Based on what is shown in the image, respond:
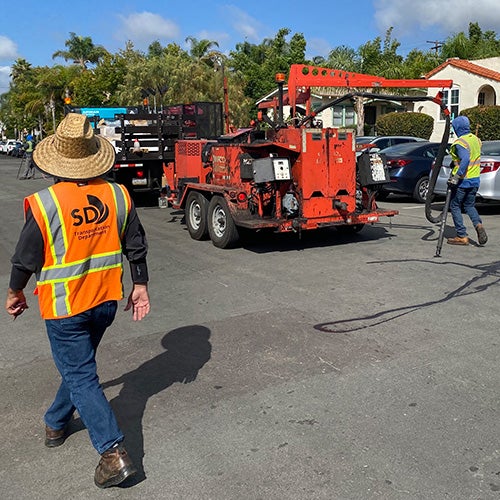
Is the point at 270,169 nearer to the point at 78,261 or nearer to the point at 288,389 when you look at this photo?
the point at 288,389

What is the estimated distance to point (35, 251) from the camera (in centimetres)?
303

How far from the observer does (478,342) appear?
16.3ft

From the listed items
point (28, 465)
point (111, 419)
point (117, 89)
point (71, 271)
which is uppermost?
point (117, 89)

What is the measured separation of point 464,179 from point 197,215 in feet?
13.8

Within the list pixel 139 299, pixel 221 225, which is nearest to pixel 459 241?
pixel 221 225

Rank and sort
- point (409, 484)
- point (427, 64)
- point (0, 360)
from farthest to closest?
point (427, 64)
point (0, 360)
point (409, 484)

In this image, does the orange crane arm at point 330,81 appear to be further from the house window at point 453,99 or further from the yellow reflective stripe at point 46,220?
the house window at point 453,99

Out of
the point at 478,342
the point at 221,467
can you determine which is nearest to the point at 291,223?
the point at 478,342

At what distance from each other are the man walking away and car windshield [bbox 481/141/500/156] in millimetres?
3118

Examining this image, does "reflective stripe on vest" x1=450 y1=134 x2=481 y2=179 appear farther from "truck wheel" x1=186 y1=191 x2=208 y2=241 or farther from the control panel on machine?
"truck wheel" x1=186 y1=191 x2=208 y2=241

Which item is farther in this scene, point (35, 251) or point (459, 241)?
point (459, 241)

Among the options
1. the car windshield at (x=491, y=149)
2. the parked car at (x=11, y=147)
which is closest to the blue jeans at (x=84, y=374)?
the car windshield at (x=491, y=149)

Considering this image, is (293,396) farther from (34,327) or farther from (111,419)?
(34,327)

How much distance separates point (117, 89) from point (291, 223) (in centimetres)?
3608
